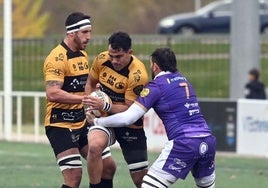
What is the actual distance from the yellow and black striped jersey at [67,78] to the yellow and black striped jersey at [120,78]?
21 centimetres

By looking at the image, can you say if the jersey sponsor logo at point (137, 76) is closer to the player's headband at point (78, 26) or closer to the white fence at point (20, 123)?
the player's headband at point (78, 26)

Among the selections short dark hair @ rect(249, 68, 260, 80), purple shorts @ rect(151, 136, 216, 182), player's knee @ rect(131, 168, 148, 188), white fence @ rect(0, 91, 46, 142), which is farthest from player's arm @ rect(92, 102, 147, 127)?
white fence @ rect(0, 91, 46, 142)

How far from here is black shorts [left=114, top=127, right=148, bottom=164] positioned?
41.2ft

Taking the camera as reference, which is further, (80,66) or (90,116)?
(80,66)

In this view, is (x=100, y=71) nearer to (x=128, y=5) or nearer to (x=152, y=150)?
(x=152, y=150)

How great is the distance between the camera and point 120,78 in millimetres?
12422

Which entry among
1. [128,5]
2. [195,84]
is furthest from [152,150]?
[128,5]

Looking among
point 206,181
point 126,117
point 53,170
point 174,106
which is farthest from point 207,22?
point 174,106

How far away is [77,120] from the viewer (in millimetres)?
12430

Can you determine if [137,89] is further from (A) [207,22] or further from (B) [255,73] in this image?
(A) [207,22]

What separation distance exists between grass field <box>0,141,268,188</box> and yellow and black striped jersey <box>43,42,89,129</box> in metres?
2.81

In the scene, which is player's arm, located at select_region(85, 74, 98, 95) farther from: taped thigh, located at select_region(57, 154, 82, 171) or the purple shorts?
the purple shorts

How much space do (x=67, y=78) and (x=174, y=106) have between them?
5.69 ft

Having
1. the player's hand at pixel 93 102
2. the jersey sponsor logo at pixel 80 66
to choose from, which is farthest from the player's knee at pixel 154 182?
the jersey sponsor logo at pixel 80 66
